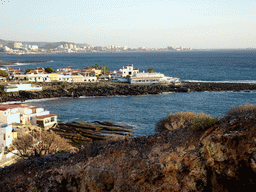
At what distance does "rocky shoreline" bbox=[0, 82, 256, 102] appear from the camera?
4194 centimetres

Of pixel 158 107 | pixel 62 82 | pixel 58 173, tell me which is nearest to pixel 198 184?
pixel 58 173

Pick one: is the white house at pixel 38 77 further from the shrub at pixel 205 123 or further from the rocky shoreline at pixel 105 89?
the shrub at pixel 205 123

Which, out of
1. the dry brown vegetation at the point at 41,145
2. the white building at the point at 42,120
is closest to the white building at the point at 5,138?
the dry brown vegetation at the point at 41,145

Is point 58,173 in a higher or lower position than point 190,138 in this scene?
lower

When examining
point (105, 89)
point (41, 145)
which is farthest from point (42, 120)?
point (105, 89)

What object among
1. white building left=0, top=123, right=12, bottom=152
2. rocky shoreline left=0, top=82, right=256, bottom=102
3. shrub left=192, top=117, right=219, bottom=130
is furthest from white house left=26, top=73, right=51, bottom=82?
shrub left=192, top=117, right=219, bottom=130

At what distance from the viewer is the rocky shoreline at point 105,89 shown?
138 feet

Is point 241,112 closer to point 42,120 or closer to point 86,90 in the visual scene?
point 42,120

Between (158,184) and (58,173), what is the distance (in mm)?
3215

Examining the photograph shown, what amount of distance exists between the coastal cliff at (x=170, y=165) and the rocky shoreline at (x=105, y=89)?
35017 millimetres

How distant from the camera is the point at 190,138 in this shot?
7.24 m

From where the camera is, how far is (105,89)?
47.5 metres

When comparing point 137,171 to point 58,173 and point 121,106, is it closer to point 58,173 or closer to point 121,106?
point 58,173

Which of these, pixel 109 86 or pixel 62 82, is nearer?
pixel 109 86
